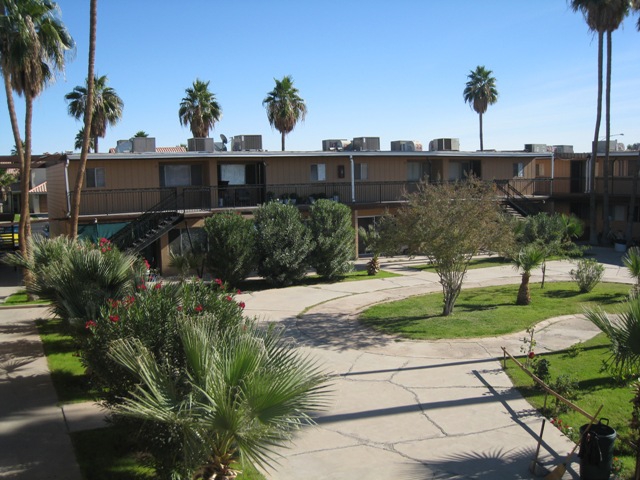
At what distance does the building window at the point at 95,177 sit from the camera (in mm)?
24969

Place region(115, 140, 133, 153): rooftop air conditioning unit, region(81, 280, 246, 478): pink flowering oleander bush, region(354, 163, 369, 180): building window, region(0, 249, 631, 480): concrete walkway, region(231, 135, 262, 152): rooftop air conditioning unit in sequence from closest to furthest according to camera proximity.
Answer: region(81, 280, 246, 478): pink flowering oleander bush < region(0, 249, 631, 480): concrete walkway < region(115, 140, 133, 153): rooftop air conditioning unit < region(231, 135, 262, 152): rooftop air conditioning unit < region(354, 163, 369, 180): building window

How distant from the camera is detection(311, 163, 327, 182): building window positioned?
29641mm

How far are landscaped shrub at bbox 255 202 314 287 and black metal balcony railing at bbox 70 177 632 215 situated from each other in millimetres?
4394

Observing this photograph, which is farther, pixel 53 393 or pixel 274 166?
pixel 274 166

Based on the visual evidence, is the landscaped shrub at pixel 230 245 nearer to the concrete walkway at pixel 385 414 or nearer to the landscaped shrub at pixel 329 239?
the landscaped shrub at pixel 329 239

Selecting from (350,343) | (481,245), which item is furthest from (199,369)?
(481,245)

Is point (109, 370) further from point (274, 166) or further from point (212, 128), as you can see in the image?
point (212, 128)

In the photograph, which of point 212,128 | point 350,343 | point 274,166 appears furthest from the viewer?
point 212,128

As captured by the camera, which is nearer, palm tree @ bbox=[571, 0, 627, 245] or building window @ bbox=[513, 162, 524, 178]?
palm tree @ bbox=[571, 0, 627, 245]

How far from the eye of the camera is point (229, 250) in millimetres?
21094

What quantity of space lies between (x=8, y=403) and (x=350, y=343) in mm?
7109

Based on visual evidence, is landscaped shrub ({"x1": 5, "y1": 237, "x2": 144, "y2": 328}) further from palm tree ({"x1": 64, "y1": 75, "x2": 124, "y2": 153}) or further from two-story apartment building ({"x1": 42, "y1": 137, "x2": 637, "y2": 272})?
palm tree ({"x1": 64, "y1": 75, "x2": 124, "y2": 153})

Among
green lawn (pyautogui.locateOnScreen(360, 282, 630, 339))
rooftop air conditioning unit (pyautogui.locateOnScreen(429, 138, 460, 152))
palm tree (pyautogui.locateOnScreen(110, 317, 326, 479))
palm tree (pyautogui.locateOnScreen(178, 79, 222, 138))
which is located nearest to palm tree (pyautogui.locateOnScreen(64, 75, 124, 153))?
palm tree (pyautogui.locateOnScreen(178, 79, 222, 138))

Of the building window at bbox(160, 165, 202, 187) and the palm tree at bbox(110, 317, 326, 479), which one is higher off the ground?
the building window at bbox(160, 165, 202, 187)
